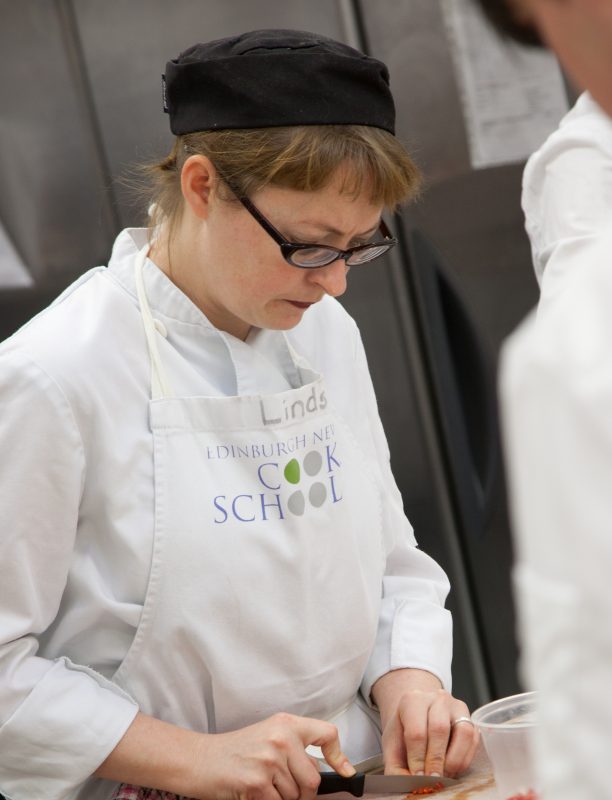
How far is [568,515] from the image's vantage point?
1.43 ft

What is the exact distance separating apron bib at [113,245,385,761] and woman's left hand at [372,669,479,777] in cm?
6

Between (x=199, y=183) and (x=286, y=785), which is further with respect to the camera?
(x=199, y=183)

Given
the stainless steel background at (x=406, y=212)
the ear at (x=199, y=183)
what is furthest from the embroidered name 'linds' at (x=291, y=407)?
the stainless steel background at (x=406, y=212)

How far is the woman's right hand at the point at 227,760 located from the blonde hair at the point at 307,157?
61 centimetres

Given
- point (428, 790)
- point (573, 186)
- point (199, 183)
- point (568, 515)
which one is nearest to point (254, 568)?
point (428, 790)

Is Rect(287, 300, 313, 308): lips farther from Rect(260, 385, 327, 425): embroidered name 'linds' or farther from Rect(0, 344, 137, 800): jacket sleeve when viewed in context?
Rect(0, 344, 137, 800): jacket sleeve

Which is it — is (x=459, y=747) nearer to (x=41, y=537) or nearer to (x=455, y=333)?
(x=41, y=537)

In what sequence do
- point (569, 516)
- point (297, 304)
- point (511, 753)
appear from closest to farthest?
point (569, 516), point (511, 753), point (297, 304)

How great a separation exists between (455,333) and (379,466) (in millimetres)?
1195

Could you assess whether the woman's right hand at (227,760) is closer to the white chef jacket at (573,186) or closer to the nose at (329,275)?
the nose at (329,275)

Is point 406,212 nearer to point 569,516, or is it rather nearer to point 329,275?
point 329,275

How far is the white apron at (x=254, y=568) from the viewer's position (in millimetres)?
1292

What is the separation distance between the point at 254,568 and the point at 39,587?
0.24 m

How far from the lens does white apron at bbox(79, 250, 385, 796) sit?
1.29 m
